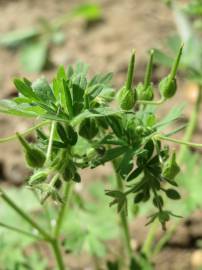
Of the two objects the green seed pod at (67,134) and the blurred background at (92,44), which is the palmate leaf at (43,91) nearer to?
the green seed pod at (67,134)

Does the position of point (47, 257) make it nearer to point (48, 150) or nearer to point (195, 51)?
point (195, 51)

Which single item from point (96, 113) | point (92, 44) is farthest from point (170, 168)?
point (92, 44)

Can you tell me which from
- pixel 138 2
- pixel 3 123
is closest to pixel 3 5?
pixel 138 2

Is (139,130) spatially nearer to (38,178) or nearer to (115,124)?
(115,124)

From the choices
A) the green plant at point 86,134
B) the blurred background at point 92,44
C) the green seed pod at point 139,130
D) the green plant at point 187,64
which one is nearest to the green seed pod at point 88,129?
the green plant at point 86,134

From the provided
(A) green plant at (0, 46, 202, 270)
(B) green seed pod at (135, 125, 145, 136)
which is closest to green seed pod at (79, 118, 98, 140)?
(A) green plant at (0, 46, 202, 270)

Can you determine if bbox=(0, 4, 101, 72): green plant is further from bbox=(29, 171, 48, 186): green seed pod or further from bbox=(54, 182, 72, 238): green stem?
bbox=(29, 171, 48, 186): green seed pod
